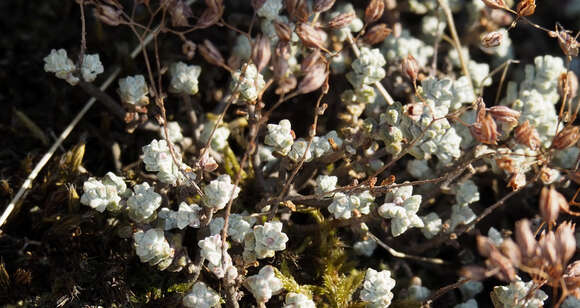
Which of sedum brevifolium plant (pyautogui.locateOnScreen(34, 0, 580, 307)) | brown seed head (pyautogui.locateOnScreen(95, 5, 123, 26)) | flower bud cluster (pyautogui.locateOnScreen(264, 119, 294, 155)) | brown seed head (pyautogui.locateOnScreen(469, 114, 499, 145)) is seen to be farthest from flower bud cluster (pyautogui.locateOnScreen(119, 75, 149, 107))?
brown seed head (pyautogui.locateOnScreen(469, 114, 499, 145))

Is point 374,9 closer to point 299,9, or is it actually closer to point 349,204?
point 299,9

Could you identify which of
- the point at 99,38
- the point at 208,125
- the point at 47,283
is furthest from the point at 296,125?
the point at 47,283

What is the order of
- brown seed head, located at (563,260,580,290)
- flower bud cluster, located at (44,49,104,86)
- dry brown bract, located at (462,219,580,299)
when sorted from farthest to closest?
flower bud cluster, located at (44,49,104,86) < brown seed head, located at (563,260,580,290) < dry brown bract, located at (462,219,580,299)

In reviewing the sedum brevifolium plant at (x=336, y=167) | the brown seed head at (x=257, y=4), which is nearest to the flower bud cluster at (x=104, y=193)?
the sedum brevifolium plant at (x=336, y=167)

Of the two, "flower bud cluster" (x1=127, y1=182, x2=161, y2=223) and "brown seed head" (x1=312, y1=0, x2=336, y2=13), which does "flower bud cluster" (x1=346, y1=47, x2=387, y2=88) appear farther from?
"flower bud cluster" (x1=127, y1=182, x2=161, y2=223)

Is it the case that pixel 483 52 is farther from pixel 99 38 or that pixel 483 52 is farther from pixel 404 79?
pixel 99 38

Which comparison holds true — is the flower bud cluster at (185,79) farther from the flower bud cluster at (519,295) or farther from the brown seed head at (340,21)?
the flower bud cluster at (519,295)

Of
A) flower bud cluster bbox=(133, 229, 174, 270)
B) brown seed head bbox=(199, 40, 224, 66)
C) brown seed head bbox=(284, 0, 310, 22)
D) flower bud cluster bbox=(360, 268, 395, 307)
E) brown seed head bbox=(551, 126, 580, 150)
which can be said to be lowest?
flower bud cluster bbox=(360, 268, 395, 307)

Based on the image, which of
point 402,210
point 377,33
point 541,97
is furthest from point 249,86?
point 541,97
